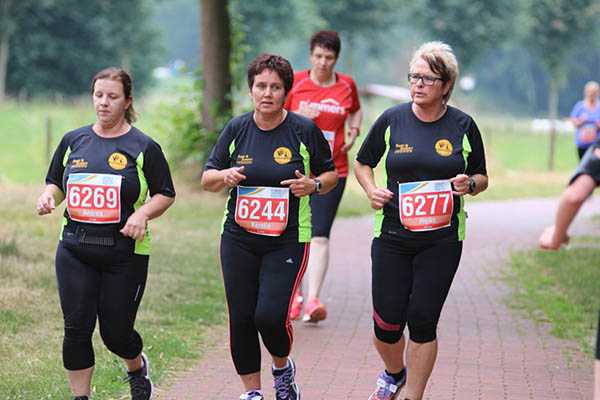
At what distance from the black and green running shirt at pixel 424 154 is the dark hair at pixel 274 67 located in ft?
1.75

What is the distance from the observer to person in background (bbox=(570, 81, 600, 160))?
19469 millimetres

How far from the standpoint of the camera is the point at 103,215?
6406 mm

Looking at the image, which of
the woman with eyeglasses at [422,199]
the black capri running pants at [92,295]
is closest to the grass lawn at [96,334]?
the black capri running pants at [92,295]

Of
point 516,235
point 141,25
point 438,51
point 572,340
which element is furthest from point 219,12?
point 141,25

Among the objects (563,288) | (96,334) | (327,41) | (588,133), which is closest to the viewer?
(96,334)

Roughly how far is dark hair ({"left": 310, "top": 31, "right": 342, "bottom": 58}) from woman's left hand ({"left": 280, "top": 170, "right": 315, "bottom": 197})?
127 inches

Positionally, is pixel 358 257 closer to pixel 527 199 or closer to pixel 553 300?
pixel 553 300

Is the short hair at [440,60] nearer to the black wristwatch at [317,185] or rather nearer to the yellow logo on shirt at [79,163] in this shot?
the black wristwatch at [317,185]

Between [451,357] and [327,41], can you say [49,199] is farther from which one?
[327,41]

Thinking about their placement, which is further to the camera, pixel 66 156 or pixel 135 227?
pixel 66 156

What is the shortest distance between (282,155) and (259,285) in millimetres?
689

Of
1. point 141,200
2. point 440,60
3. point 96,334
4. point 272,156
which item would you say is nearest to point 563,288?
point 96,334

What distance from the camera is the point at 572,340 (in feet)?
32.6

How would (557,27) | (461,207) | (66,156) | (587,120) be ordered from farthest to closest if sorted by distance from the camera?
1. (557,27)
2. (587,120)
3. (461,207)
4. (66,156)
